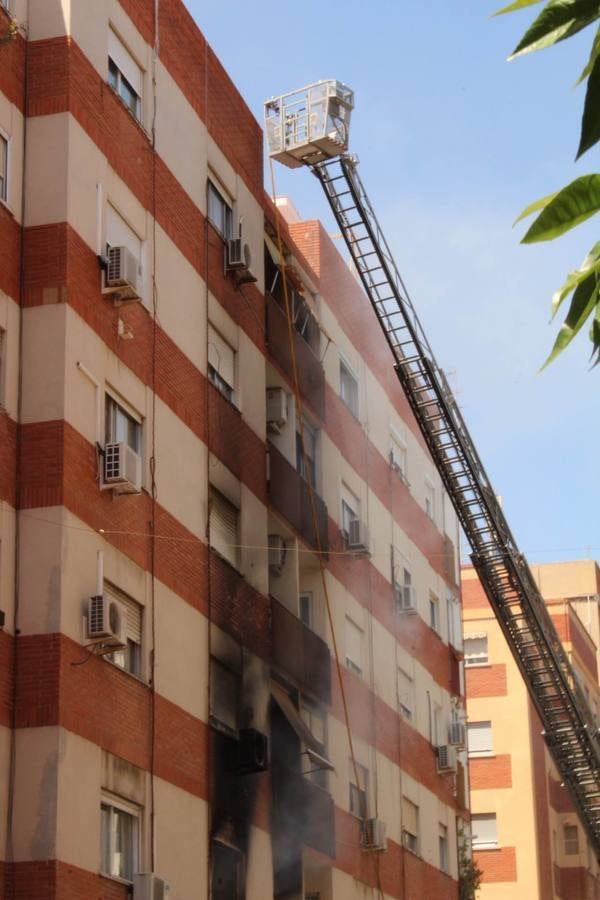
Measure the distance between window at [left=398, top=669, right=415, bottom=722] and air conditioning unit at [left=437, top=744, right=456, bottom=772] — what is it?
1.91m

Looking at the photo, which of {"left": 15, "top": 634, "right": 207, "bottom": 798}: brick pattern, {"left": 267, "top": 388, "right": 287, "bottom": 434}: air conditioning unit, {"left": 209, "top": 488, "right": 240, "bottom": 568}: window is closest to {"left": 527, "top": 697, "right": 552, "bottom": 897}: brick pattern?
{"left": 267, "top": 388, "right": 287, "bottom": 434}: air conditioning unit

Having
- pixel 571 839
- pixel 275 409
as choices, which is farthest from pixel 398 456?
pixel 571 839

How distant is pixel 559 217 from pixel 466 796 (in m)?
35.3

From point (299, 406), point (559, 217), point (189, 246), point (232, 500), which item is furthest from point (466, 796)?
point (559, 217)

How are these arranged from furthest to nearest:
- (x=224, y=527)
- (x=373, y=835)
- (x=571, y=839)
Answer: (x=571, y=839)
(x=373, y=835)
(x=224, y=527)

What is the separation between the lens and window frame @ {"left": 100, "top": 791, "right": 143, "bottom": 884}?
56.6 ft

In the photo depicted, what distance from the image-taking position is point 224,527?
73.8 feet

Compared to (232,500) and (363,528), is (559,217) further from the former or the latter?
(363,528)

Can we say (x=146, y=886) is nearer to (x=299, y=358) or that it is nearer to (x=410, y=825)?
(x=299, y=358)

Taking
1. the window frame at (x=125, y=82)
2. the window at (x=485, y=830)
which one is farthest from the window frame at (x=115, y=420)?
the window at (x=485, y=830)

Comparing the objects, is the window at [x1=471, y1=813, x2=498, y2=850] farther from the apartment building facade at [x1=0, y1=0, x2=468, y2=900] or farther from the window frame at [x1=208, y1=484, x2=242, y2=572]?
the window frame at [x1=208, y1=484, x2=242, y2=572]

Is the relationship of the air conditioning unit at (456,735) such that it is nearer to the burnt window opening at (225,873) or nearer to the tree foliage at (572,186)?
the burnt window opening at (225,873)

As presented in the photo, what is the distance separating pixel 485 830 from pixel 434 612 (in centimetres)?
1569

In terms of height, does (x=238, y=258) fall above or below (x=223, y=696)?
above
